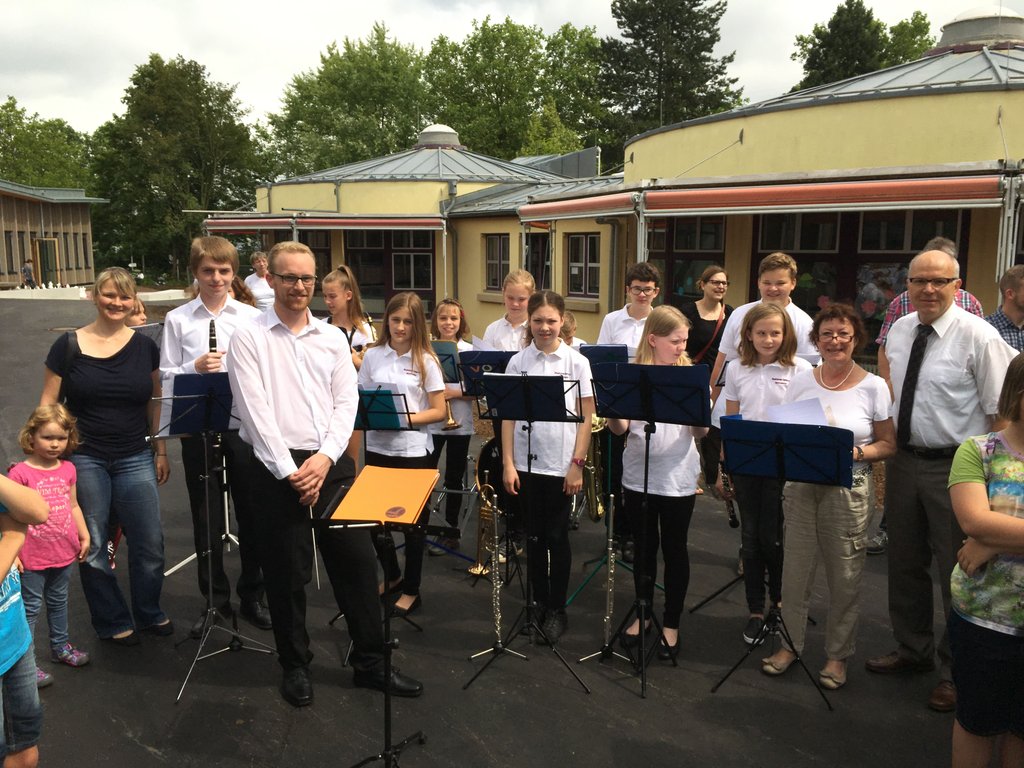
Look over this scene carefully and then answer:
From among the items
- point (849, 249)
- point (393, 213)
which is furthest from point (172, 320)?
point (393, 213)

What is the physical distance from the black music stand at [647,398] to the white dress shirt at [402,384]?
4.41 feet

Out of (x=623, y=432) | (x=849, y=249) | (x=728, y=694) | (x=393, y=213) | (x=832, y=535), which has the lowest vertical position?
(x=728, y=694)

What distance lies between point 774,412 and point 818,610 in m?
1.89

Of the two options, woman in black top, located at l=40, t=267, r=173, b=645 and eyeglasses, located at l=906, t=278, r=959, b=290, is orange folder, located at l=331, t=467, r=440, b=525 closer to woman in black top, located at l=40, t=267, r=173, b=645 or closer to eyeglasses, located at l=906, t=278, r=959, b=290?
woman in black top, located at l=40, t=267, r=173, b=645

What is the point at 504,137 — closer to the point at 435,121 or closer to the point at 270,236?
the point at 435,121

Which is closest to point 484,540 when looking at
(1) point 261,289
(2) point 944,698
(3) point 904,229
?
(2) point 944,698

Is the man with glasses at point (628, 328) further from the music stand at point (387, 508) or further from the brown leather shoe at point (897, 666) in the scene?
the music stand at point (387, 508)

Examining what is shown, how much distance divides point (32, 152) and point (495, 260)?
181ft

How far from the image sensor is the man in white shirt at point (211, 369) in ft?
16.3

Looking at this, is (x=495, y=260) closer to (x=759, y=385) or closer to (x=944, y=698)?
(x=759, y=385)

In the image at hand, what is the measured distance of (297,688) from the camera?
4340 millimetres

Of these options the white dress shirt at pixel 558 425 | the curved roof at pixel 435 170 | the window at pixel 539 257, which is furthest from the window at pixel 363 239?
the white dress shirt at pixel 558 425

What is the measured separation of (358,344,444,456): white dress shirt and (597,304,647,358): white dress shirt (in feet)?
6.95

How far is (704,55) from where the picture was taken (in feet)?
168
